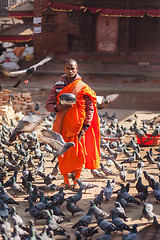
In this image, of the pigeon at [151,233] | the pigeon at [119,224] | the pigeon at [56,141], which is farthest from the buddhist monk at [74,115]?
the pigeon at [151,233]

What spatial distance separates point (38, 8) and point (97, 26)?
2.42m

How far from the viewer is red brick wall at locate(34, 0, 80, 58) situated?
18.0 meters

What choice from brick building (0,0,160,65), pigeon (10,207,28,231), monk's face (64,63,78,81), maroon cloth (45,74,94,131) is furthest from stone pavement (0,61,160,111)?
pigeon (10,207,28,231)

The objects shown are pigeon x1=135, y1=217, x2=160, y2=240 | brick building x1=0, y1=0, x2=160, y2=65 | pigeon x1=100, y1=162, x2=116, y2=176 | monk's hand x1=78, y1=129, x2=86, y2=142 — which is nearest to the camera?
pigeon x1=135, y1=217, x2=160, y2=240

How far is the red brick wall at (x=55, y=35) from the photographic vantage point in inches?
711

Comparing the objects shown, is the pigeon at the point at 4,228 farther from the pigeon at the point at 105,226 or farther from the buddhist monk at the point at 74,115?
the buddhist monk at the point at 74,115

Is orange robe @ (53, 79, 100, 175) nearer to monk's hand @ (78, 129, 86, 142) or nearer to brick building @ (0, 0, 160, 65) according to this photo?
monk's hand @ (78, 129, 86, 142)

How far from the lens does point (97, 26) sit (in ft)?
60.0

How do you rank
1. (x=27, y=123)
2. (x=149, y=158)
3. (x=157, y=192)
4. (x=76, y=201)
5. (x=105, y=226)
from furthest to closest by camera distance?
(x=149, y=158) < (x=27, y=123) < (x=157, y=192) < (x=76, y=201) < (x=105, y=226)

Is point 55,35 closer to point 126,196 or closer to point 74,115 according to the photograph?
point 74,115

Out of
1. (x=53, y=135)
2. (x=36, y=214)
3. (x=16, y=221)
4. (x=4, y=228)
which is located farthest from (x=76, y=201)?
(x=4, y=228)

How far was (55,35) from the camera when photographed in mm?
18312

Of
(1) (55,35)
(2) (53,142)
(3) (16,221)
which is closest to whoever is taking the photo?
(3) (16,221)

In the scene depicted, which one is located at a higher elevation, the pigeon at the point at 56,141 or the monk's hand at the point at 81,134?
the pigeon at the point at 56,141
